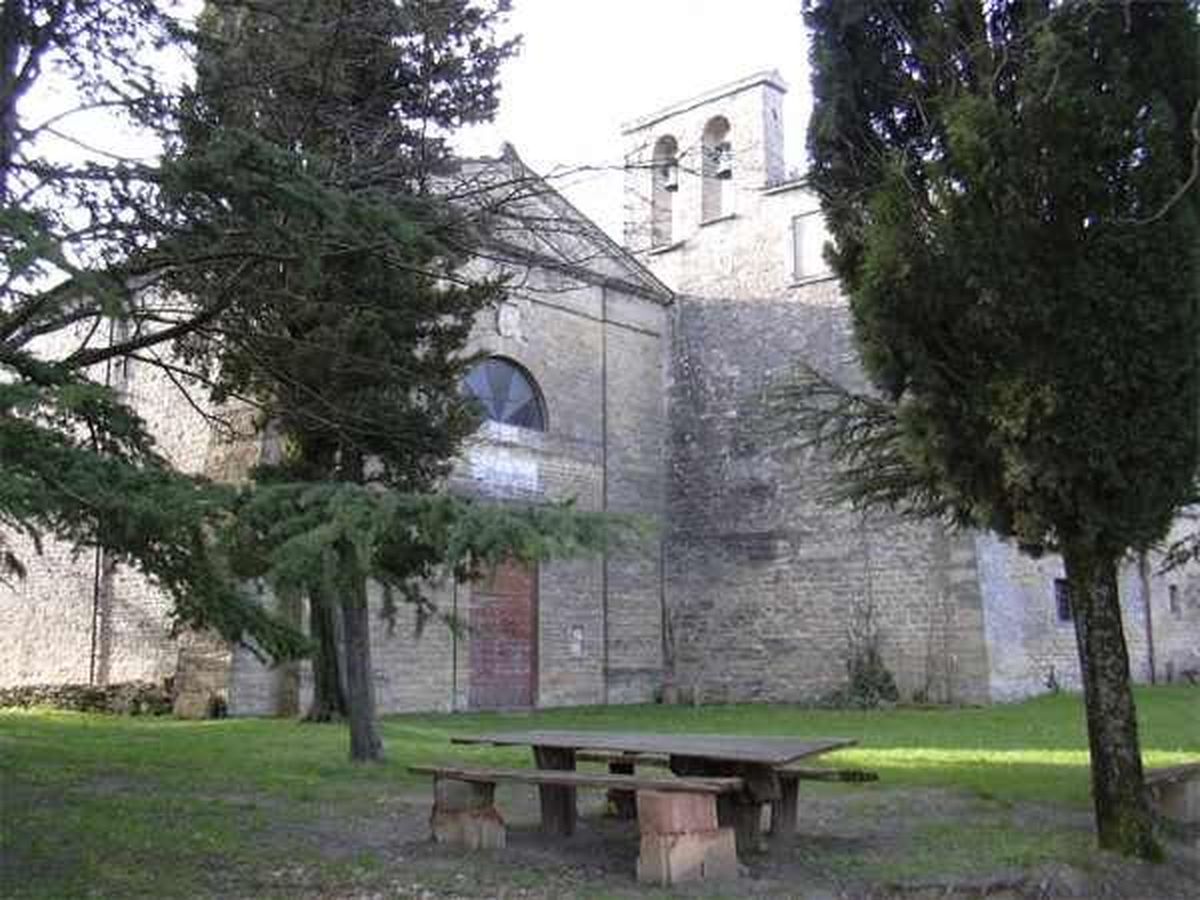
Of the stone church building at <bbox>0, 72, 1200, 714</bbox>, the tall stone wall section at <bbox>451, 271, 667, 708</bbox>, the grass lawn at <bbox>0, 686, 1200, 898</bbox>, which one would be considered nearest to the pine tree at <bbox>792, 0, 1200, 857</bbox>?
the grass lawn at <bbox>0, 686, 1200, 898</bbox>

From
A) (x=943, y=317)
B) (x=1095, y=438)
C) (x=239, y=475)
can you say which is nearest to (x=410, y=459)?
(x=943, y=317)

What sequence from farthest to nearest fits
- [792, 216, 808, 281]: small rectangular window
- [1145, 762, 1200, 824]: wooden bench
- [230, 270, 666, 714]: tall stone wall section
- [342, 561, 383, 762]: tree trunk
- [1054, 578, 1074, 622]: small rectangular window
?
[792, 216, 808, 281]: small rectangular window
[1054, 578, 1074, 622]: small rectangular window
[230, 270, 666, 714]: tall stone wall section
[342, 561, 383, 762]: tree trunk
[1145, 762, 1200, 824]: wooden bench

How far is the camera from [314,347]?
909 cm

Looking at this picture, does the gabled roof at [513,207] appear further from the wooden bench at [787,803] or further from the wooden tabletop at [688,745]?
the wooden bench at [787,803]

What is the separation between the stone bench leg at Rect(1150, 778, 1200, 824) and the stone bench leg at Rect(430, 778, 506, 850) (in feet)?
14.0

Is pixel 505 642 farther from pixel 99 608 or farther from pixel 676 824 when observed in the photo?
pixel 676 824

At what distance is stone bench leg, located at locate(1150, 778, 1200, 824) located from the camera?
310 inches

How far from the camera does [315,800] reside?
8320mm

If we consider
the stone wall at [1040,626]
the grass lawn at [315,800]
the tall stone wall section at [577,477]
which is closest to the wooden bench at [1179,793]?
the grass lawn at [315,800]

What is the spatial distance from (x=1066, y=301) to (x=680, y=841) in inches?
140

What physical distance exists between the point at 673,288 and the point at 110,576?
38.6ft

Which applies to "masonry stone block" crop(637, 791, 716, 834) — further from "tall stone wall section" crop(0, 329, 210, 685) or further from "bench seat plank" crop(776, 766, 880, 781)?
"tall stone wall section" crop(0, 329, 210, 685)

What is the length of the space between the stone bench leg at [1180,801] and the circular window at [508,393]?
13243 mm

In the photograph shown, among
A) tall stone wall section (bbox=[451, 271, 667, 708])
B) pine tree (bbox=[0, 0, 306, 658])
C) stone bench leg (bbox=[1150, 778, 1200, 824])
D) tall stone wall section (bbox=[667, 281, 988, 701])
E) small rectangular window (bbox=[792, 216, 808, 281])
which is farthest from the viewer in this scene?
small rectangular window (bbox=[792, 216, 808, 281])
